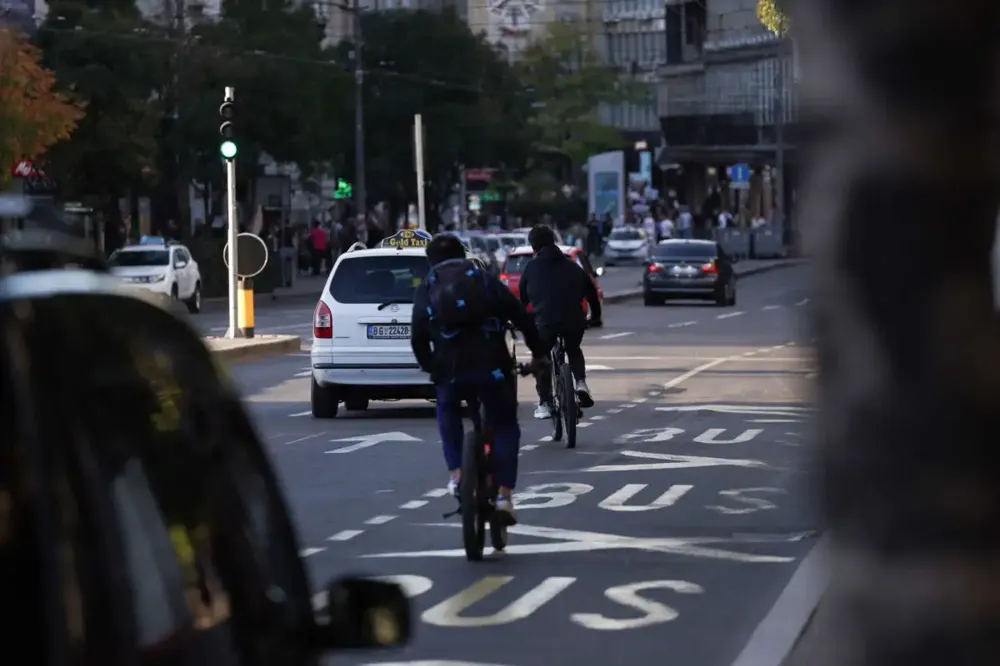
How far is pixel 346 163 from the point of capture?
7756cm

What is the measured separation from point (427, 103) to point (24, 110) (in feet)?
125

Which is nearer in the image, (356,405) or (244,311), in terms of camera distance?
(356,405)

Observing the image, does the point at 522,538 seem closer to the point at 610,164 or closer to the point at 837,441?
the point at 837,441

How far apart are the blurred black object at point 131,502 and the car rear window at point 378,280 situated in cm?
1716

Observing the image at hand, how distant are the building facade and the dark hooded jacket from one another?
47593 mm

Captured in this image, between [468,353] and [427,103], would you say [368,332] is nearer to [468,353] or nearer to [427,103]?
[468,353]

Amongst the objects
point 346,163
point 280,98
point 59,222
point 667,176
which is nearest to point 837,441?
point 59,222

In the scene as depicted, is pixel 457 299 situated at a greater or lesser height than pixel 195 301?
greater

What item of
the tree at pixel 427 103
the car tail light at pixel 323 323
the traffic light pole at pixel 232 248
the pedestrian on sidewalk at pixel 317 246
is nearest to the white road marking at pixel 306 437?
the car tail light at pixel 323 323

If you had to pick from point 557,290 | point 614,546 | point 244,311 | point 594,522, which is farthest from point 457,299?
point 244,311

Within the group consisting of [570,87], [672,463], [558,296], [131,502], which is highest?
[570,87]

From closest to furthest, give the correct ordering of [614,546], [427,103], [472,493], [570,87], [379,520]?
[472,493] < [614,546] < [379,520] < [427,103] < [570,87]

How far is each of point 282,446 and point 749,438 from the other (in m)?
3.81

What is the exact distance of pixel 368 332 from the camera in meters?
20.9
